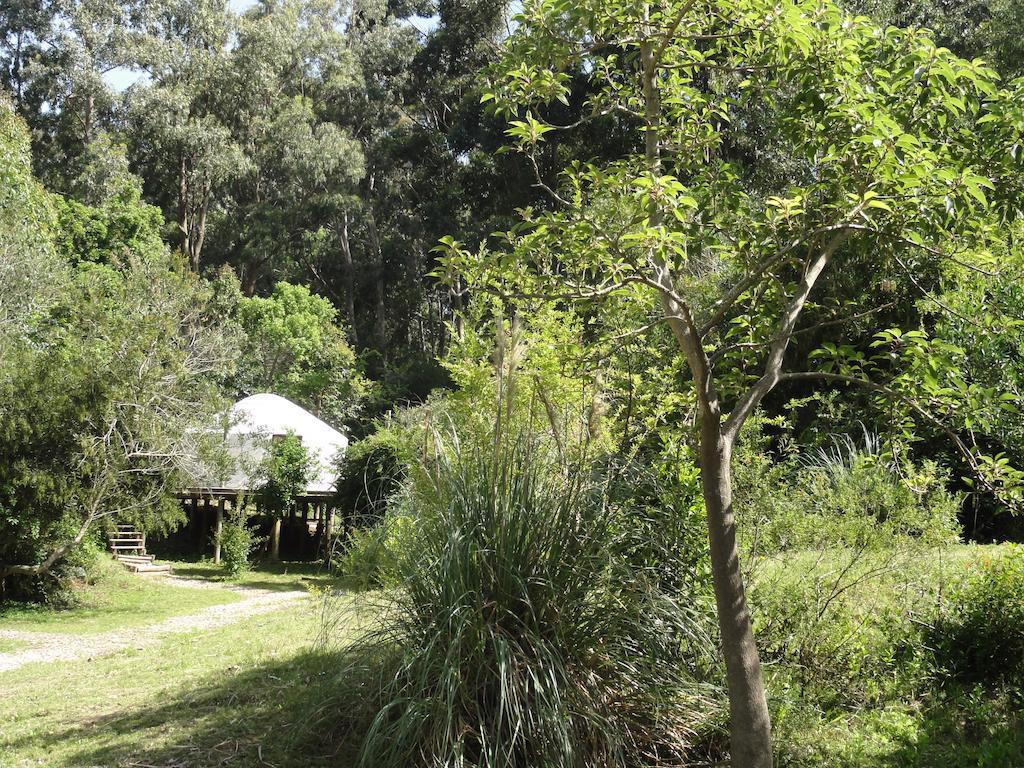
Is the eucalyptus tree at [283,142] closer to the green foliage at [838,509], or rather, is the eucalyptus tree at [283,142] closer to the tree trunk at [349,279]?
the tree trunk at [349,279]

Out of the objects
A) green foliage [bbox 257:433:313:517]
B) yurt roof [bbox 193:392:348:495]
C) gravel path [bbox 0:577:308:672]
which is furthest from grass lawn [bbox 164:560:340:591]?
gravel path [bbox 0:577:308:672]

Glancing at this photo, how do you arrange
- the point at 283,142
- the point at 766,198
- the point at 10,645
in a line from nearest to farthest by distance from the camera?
the point at 766,198, the point at 10,645, the point at 283,142

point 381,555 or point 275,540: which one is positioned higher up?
point 381,555

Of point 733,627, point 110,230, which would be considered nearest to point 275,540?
point 110,230

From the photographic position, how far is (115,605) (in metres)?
14.3

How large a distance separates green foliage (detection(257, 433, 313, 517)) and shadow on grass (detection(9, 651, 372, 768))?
15882mm

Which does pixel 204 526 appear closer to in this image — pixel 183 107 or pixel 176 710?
pixel 183 107

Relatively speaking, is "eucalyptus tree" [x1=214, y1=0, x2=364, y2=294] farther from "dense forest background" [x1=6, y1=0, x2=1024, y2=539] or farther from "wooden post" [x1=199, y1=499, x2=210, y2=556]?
"wooden post" [x1=199, y1=499, x2=210, y2=556]

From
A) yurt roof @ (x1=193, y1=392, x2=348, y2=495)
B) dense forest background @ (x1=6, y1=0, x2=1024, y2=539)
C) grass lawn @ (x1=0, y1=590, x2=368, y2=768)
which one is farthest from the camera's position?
dense forest background @ (x1=6, y1=0, x2=1024, y2=539)

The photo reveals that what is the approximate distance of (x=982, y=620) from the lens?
457 centimetres

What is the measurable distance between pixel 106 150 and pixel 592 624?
2940cm

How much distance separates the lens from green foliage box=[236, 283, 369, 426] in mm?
31141

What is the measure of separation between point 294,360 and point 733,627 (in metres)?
29.7

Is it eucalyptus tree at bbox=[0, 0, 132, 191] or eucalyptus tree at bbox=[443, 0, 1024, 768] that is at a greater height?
eucalyptus tree at bbox=[0, 0, 132, 191]
